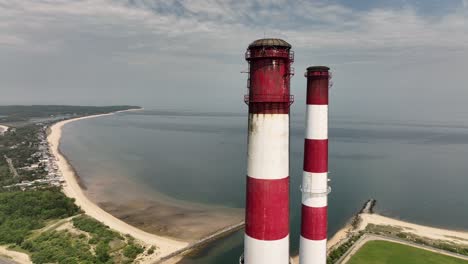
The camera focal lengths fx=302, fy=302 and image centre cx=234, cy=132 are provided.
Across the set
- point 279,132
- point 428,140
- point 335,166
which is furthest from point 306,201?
point 428,140

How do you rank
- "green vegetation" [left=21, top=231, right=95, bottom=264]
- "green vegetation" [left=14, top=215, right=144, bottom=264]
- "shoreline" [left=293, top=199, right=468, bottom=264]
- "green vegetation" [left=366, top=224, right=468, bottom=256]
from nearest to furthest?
"green vegetation" [left=21, top=231, right=95, bottom=264] → "green vegetation" [left=14, top=215, right=144, bottom=264] → "green vegetation" [left=366, top=224, right=468, bottom=256] → "shoreline" [left=293, top=199, right=468, bottom=264]

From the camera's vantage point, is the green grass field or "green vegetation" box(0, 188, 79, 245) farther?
"green vegetation" box(0, 188, 79, 245)

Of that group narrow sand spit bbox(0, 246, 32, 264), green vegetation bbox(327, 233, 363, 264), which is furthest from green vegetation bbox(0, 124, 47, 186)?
green vegetation bbox(327, 233, 363, 264)

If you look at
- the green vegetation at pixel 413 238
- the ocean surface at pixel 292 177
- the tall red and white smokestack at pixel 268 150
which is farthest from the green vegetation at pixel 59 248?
the green vegetation at pixel 413 238

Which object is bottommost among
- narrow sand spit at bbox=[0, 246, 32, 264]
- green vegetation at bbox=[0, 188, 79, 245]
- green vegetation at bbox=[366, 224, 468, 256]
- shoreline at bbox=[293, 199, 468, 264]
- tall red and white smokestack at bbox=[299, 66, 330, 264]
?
shoreline at bbox=[293, 199, 468, 264]

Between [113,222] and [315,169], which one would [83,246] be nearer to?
[113,222]

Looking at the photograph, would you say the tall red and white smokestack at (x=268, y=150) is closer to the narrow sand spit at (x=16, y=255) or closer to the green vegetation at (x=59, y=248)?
the green vegetation at (x=59, y=248)

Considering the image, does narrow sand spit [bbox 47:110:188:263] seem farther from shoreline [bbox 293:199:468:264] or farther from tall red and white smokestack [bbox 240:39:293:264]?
tall red and white smokestack [bbox 240:39:293:264]
